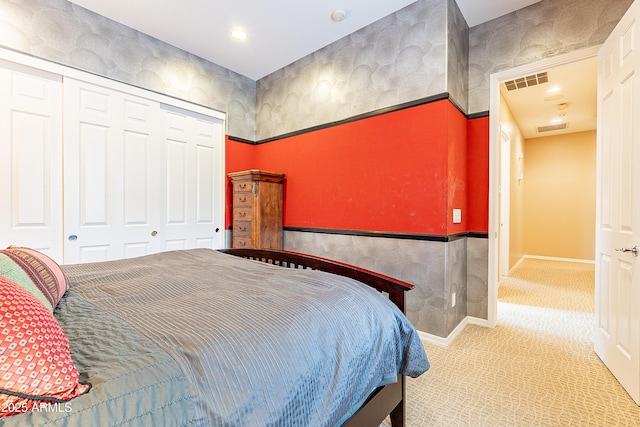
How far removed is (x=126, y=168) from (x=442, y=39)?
3267 mm

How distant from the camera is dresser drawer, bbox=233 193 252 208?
3604 millimetres

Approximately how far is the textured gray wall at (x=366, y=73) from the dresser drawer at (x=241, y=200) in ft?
3.21

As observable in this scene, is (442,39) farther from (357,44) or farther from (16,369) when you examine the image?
(16,369)

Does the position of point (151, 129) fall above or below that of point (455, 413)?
above

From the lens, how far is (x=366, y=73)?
9.93ft

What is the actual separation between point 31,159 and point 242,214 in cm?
196

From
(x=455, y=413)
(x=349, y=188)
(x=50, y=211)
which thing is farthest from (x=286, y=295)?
(x=50, y=211)

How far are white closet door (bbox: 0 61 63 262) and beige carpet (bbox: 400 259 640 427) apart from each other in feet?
10.6

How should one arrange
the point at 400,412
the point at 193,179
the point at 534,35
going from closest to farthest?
1. the point at 400,412
2. the point at 534,35
3. the point at 193,179

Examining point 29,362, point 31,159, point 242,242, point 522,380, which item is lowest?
point 522,380

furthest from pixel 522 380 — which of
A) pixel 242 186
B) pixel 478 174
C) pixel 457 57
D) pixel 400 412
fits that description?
pixel 242 186

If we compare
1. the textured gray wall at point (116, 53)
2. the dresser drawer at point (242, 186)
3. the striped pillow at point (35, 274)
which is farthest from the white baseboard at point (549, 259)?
the striped pillow at point (35, 274)

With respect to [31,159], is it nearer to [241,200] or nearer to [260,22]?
[241,200]

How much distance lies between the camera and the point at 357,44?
Result: 3.10m
